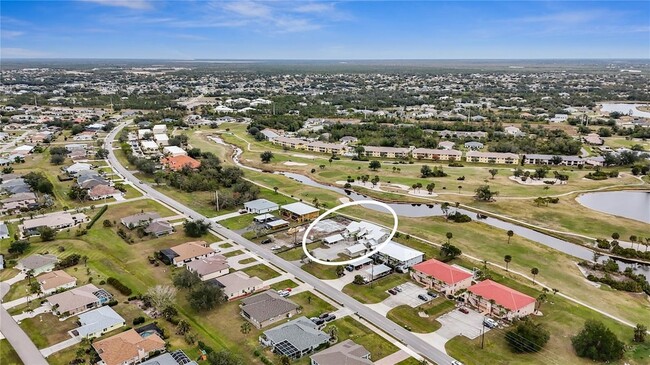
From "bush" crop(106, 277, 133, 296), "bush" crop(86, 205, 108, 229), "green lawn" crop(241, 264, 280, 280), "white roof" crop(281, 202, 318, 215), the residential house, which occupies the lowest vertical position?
"green lawn" crop(241, 264, 280, 280)

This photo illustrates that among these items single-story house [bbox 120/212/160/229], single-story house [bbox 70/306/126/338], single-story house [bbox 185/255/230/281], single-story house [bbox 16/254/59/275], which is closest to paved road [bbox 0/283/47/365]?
single-story house [bbox 70/306/126/338]

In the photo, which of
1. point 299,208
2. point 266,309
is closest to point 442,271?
point 266,309

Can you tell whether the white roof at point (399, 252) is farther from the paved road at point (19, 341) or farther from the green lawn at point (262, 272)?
the paved road at point (19, 341)

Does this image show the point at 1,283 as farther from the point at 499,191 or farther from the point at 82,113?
the point at 82,113

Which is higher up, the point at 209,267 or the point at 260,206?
the point at 260,206

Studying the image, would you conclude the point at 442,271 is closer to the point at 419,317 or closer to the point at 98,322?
the point at 419,317

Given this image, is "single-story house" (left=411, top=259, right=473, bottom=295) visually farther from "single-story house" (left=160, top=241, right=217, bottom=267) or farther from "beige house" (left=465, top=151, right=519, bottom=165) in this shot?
"beige house" (left=465, top=151, right=519, bottom=165)
